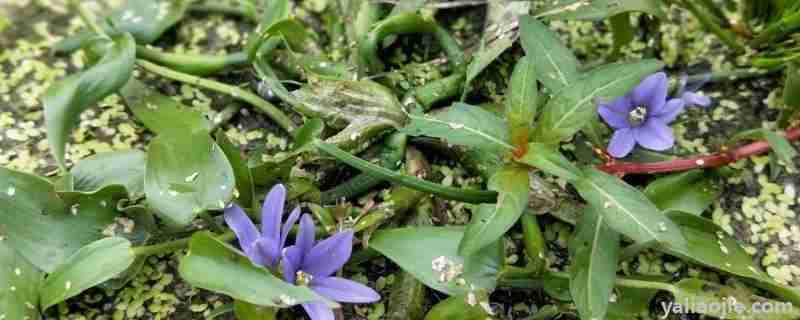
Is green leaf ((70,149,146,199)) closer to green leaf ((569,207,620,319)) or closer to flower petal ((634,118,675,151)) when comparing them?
green leaf ((569,207,620,319))

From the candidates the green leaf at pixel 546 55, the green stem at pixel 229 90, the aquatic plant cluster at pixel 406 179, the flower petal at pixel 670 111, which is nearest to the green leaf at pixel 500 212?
the aquatic plant cluster at pixel 406 179

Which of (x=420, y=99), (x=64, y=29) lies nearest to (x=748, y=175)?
(x=420, y=99)

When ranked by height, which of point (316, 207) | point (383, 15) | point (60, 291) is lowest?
point (60, 291)

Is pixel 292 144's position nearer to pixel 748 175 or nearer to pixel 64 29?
pixel 64 29

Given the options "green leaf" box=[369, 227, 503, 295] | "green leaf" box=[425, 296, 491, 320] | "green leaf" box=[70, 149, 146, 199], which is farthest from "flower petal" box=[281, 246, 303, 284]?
"green leaf" box=[70, 149, 146, 199]

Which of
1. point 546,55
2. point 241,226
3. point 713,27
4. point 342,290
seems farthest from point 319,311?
point 713,27

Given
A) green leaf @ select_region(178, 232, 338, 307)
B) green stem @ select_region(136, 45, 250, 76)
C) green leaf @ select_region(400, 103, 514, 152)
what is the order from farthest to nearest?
green stem @ select_region(136, 45, 250, 76) → green leaf @ select_region(400, 103, 514, 152) → green leaf @ select_region(178, 232, 338, 307)

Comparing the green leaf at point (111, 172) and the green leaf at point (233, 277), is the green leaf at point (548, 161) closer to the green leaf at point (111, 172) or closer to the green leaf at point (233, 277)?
the green leaf at point (233, 277)
